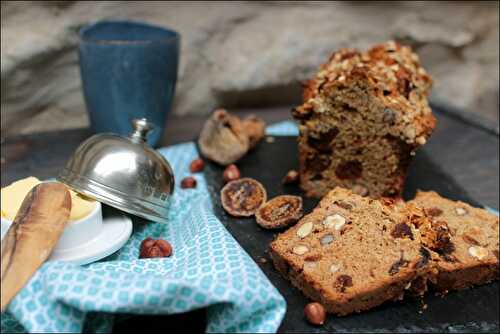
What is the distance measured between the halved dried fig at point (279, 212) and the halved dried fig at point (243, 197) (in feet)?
0.19

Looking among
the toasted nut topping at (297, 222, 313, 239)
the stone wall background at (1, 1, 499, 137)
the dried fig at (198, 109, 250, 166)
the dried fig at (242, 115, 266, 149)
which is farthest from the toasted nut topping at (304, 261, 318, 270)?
the stone wall background at (1, 1, 499, 137)

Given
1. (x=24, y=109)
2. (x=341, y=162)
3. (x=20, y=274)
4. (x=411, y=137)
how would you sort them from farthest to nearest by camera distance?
1. (x=24, y=109)
2. (x=341, y=162)
3. (x=411, y=137)
4. (x=20, y=274)

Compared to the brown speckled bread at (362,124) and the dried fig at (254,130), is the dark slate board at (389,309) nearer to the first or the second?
the brown speckled bread at (362,124)

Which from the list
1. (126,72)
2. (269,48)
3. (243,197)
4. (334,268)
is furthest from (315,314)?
(269,48)

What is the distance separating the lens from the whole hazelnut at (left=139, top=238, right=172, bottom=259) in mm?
1930

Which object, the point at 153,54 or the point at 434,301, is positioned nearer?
the point at 434,301

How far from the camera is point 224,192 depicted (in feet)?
7.64

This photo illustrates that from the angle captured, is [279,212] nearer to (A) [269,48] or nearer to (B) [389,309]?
(B) [389,309]

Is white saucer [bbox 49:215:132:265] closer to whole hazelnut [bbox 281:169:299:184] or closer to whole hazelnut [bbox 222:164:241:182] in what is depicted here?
whole hazelnut [bbox 222:164:241:182]

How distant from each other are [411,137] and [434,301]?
2.13ft

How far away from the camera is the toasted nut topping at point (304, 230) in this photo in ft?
6.30

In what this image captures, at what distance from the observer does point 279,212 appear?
2168 millimetres

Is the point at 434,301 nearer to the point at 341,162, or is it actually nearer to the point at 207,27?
the point at 341,162

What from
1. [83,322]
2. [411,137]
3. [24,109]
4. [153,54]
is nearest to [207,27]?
[153,54]
